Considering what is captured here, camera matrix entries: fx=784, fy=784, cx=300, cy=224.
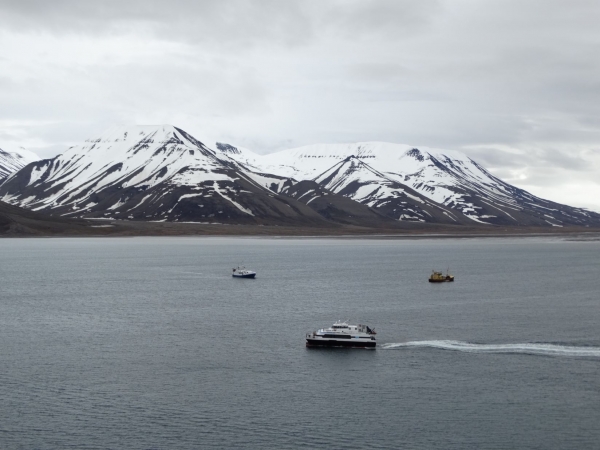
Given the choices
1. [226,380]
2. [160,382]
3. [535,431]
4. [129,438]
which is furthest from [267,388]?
[535,431]

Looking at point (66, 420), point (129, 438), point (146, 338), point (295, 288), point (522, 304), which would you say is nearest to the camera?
point (129, 438)

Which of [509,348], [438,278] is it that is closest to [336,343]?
[509,348]

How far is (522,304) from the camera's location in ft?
379

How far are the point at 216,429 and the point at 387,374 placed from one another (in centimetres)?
2084

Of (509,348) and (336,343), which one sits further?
(336,343)

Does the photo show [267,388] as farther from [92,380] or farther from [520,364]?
[520,364]

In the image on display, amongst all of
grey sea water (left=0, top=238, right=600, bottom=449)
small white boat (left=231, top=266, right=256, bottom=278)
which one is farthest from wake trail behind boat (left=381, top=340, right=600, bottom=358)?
small white boat (left=231, top=266, right=256, bottom=278)

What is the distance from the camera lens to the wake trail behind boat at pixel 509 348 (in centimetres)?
7875

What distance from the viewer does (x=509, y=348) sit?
81.4 meters

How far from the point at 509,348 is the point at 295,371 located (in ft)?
76.9

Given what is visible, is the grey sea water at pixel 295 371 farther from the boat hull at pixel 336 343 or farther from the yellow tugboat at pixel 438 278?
the yellow tugboat at pixel 438 278

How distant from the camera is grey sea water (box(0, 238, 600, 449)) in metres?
56.1

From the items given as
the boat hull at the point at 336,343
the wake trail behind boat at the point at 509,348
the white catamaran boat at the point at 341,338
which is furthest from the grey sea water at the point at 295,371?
the white catamaran boat at the point at 341,338

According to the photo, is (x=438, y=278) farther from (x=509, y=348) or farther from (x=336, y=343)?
(x=509, y=348)
